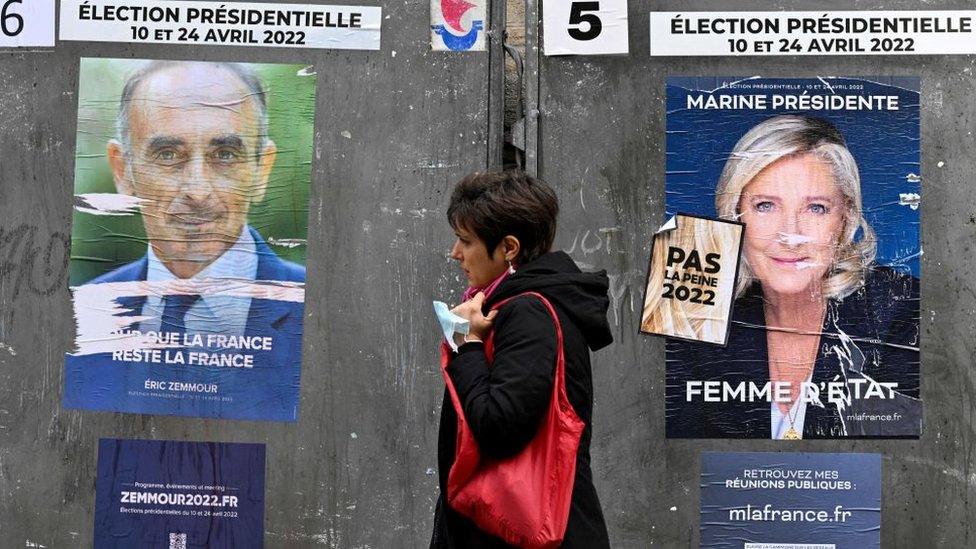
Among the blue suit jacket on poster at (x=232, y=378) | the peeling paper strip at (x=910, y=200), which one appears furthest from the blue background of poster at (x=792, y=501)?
the blue suit jacket on poster at (x=232, y=378)

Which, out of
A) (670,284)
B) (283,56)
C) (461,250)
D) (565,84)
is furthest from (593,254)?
(461,250)

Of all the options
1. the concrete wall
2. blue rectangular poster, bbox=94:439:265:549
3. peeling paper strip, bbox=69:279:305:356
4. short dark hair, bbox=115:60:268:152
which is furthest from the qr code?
short dark hair, bbox=115:60:268:152

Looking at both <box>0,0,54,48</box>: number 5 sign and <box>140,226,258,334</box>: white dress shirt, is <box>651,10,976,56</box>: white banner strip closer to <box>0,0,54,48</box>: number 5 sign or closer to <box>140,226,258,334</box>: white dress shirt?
<box>140,226,258,334</box>: white dress shirt

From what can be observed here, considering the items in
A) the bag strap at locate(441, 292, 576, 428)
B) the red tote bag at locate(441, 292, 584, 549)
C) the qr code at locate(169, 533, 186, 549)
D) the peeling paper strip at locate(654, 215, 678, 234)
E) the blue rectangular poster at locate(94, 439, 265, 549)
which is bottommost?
the qr code at locate(169, 533, 186, 549)

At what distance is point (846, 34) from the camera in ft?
15.8

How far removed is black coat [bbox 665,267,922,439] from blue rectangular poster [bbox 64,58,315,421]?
1.62m

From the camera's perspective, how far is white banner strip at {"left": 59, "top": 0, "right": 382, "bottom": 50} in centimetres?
491

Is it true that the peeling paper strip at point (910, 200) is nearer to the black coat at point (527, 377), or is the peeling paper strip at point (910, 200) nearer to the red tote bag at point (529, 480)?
the black coat at point (527, 377)

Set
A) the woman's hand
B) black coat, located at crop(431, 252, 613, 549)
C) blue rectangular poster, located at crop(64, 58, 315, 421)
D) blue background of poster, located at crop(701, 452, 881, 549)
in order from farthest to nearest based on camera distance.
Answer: blue rectangular poster, located at crop(64, 58, 315, 421) < blue background of poster, located at crop(701, 452, 881, 549) < the woman's hand < black coat, located at crop(431, 252, 613, 549)

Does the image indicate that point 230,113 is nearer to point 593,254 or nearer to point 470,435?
point 593,254

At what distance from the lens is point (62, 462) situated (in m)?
4.98

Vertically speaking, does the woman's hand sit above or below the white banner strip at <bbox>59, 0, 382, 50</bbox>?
below

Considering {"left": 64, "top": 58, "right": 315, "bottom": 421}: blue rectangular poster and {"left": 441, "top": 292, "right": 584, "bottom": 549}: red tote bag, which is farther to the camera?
{"left": 64, "top": 58, "right": 315, "bottom": 421}: blue rectangular poster

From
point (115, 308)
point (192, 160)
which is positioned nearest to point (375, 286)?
point (192, 160)
